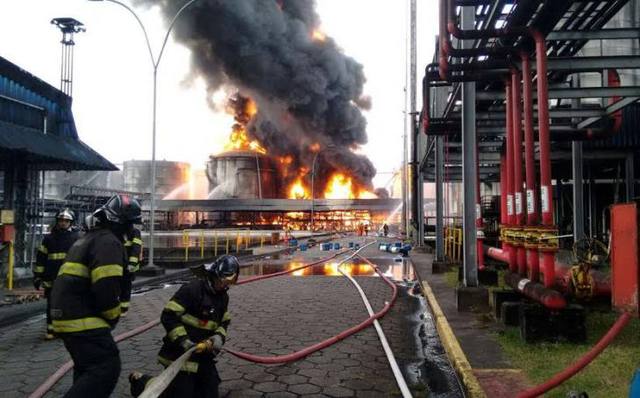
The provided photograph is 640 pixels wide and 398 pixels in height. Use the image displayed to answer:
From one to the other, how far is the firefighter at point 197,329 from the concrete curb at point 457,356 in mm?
2044

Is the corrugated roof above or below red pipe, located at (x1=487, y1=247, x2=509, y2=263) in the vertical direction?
above

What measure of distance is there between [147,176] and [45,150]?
75.1m

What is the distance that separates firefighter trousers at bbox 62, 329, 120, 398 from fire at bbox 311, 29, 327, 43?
5783cm

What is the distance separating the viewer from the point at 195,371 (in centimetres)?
325

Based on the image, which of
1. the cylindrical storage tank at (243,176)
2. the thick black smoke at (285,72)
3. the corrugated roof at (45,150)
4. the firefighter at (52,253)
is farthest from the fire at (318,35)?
the firefighter at (52,253)

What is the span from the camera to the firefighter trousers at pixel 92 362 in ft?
9.36

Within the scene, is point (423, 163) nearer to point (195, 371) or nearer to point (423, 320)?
point (423, 320)

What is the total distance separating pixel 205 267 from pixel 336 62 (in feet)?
177

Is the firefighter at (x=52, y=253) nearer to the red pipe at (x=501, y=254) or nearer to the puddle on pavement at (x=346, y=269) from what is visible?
the red pipe at (x=501, y=254)

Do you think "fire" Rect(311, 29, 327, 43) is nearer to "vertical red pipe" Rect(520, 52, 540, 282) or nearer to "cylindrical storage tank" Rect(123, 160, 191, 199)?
"cylindrical storage tank" Rect(123, 160, 191, 199)

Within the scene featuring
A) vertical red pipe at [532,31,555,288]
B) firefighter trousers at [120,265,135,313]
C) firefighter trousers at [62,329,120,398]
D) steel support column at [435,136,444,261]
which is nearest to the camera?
firefighter trousers at [62,329,120,398]

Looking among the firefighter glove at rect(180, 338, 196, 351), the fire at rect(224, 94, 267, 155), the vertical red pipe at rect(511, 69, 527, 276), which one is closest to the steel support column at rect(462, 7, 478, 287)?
the vertical red pipe at rect(511, 69, 527, 276)

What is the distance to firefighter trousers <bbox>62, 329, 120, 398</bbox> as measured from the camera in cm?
285

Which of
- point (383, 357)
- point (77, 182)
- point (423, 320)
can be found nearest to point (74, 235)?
point (383, 357)
